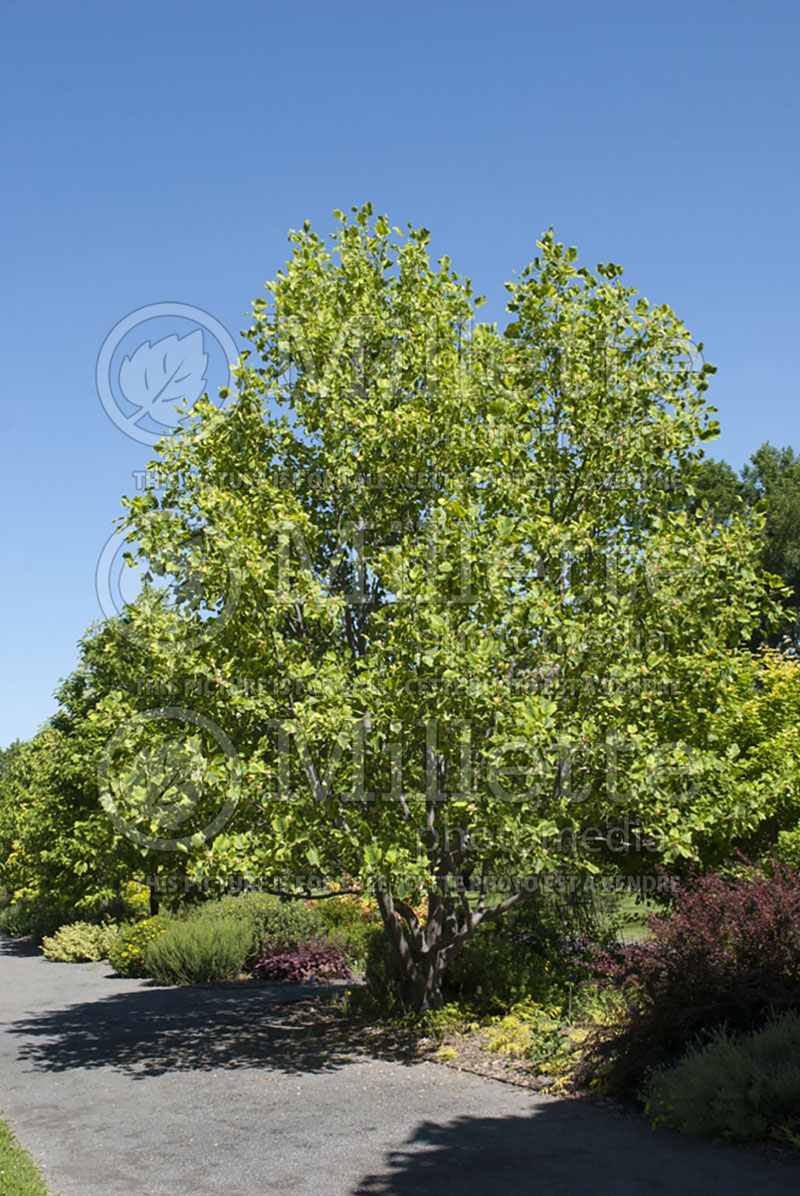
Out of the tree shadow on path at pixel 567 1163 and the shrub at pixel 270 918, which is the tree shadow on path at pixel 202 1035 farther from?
the tree shadow on path at pixel 567 1163

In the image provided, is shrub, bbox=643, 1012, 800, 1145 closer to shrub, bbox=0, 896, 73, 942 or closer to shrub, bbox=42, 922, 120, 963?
shrub, bbox=42, 922, 120, 963

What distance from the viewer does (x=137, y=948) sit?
63.2 ft

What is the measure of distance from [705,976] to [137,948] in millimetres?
13990

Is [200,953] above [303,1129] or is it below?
above

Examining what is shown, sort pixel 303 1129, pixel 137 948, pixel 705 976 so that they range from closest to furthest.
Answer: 1. pixel 303 1129
2. pixel 705 976
3. pixel 137 948

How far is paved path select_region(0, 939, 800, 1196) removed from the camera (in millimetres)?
6574

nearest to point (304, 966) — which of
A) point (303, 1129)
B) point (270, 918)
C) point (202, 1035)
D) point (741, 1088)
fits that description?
point (270, 918)

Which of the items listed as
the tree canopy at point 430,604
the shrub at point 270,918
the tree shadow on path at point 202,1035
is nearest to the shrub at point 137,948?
the shrub at point 270,918

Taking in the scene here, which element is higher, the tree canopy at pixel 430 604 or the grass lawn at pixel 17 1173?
the tree canopy at pixel 430 604

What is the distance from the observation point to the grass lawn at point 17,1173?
6.31 meters

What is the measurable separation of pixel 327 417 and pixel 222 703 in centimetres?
373

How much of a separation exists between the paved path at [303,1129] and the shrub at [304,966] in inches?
200

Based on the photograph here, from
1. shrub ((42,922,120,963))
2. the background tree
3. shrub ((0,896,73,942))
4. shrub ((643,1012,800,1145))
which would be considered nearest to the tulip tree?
shrub ((643,1012,800,1145))

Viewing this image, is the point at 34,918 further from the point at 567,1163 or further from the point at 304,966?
the point at 567,1163
